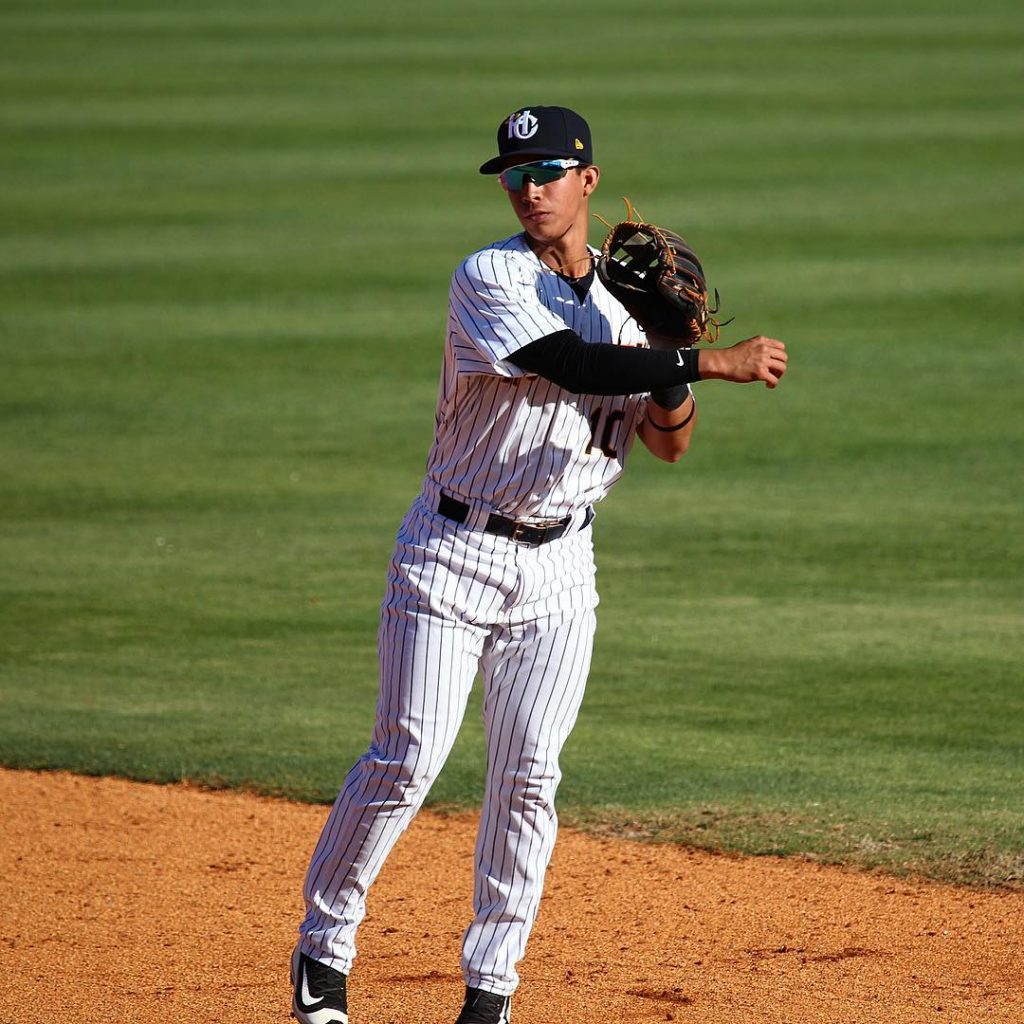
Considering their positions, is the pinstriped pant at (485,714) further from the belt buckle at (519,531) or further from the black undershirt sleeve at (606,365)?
the black undershirt sleeve at (606,365)

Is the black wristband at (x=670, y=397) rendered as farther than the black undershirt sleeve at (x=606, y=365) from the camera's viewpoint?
Yes

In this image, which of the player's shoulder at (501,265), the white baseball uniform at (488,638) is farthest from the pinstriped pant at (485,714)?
the player's shoulder at (501,265)

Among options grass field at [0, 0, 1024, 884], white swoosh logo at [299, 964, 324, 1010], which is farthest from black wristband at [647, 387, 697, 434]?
grass field at [0, 0, 1024, 884]

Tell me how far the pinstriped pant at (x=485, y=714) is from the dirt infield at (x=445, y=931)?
0.38m

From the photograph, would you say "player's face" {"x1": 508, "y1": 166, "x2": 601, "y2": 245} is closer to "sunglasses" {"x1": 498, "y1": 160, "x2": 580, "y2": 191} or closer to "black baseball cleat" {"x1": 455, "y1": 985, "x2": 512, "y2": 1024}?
"sunglasses" {"x1": 498, "y1": 160, "x2": 580, "y2": 191}

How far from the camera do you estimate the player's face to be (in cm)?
351

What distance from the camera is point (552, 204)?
353 centimetres

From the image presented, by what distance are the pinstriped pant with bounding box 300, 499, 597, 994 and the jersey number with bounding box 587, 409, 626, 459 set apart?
23 centimetres

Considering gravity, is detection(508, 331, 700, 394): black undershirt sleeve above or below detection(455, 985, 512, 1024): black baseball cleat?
Result: above

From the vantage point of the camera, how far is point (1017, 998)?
154 inches

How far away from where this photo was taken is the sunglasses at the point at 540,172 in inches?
138

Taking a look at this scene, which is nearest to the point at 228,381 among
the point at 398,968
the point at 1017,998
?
the point at 398,968

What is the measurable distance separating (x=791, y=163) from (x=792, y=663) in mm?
8842

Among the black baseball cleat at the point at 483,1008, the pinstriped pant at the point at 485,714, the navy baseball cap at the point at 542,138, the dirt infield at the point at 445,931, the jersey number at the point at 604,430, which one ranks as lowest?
the dirt infield at the point at 445,931
